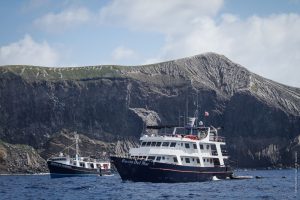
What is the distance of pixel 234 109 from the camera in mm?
177000

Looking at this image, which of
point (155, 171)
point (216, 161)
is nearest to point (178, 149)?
point (155, 171)

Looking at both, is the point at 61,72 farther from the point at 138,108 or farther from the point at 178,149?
the point at 178,149

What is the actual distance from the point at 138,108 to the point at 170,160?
104198 millimetres

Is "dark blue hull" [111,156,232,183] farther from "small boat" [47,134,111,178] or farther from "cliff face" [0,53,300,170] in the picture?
"cliff face" [0,53,300,170]

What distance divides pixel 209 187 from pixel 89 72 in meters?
136

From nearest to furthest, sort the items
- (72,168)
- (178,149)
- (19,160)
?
(178,149) → (72,168) → (19,160)

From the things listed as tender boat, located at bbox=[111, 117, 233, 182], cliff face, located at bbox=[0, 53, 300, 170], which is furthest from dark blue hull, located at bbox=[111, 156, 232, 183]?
cliff face, located at bbox=[0, 53, 300, 170]

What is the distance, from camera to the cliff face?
567 feet

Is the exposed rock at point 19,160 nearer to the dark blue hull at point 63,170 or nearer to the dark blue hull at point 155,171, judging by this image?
the dark blue hull at point 63,170

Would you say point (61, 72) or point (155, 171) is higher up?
point (61, 72)

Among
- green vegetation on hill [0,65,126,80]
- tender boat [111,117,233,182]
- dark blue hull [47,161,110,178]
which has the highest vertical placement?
green vegetation on hill [0,65,126,80]

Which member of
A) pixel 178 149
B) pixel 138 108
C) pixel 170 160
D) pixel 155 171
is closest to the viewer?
pixel 155 171

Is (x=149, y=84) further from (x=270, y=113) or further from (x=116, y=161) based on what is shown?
(x=116, y=161)

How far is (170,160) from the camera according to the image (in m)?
72.1
